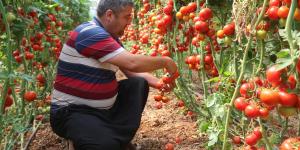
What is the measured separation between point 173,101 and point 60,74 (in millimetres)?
1582

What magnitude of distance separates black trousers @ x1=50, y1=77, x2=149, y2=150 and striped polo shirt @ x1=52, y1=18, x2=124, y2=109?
2.5 inches

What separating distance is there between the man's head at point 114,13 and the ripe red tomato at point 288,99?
1293mm

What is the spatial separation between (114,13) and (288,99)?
Result: 134 centimetres

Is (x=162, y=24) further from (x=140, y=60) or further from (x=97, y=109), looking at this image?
(x=97, y=109)

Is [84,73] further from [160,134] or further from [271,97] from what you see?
[271,97]

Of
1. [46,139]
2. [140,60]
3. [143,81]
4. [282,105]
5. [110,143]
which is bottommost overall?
[46,139]

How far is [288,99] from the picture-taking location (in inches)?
39.7

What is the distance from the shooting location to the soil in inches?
101

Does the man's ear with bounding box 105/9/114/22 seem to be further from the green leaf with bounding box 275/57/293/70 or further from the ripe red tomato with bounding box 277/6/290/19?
the green leaf with bounding box 275/57/293/70

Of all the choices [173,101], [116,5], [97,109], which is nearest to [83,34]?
[116,5]

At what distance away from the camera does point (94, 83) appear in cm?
210

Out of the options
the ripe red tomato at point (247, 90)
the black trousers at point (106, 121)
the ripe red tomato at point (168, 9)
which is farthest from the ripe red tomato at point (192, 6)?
the ripe red tomato at point (247, 90)

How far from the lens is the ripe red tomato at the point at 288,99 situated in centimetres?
101

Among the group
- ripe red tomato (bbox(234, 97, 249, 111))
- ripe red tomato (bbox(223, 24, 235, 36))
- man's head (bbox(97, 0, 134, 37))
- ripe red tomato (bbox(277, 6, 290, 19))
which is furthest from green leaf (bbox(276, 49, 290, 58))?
man's head (bbox(97, 0, 134, 37))
